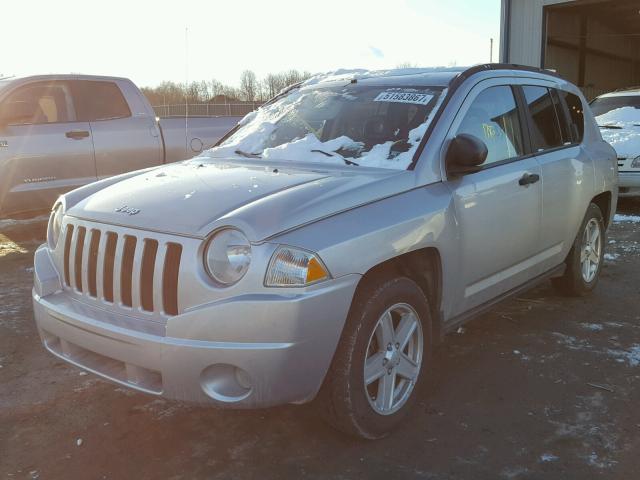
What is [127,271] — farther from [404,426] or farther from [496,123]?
[496,123]

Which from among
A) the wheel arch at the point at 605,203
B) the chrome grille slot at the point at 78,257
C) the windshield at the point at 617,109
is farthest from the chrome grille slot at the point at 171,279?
the windshield at the point at 617,109

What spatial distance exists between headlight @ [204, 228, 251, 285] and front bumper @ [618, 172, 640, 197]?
8192 mm

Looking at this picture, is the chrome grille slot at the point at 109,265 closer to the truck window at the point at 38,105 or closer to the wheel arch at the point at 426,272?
the wheel arch at the point at 426,272

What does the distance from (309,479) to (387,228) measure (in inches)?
44.0

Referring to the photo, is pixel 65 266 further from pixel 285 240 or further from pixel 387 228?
pixel 387 228

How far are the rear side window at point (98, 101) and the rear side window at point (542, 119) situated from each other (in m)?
5.16

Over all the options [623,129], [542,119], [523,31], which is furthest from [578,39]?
[542,119]

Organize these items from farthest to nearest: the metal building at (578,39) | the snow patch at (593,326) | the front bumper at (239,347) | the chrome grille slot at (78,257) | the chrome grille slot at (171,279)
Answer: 1. the metal building at (578,39)
2. the snow patch at (593,326)
3. the chrome grille slot at (78,257)
4. the chrome grille slot at (171,279)
5. the front bumper at (239,347)

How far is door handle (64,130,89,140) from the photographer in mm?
7459

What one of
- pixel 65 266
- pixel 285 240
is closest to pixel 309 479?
pixel 285 240

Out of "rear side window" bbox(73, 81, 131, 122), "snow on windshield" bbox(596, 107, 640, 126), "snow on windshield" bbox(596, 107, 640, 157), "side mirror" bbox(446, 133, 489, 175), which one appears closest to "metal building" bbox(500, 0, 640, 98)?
"snow on windshield" bbox(596, 107, 640, 126)

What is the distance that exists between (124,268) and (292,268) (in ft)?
2.53

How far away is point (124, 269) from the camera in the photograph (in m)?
2.90

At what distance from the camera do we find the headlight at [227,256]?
269 centimetres
